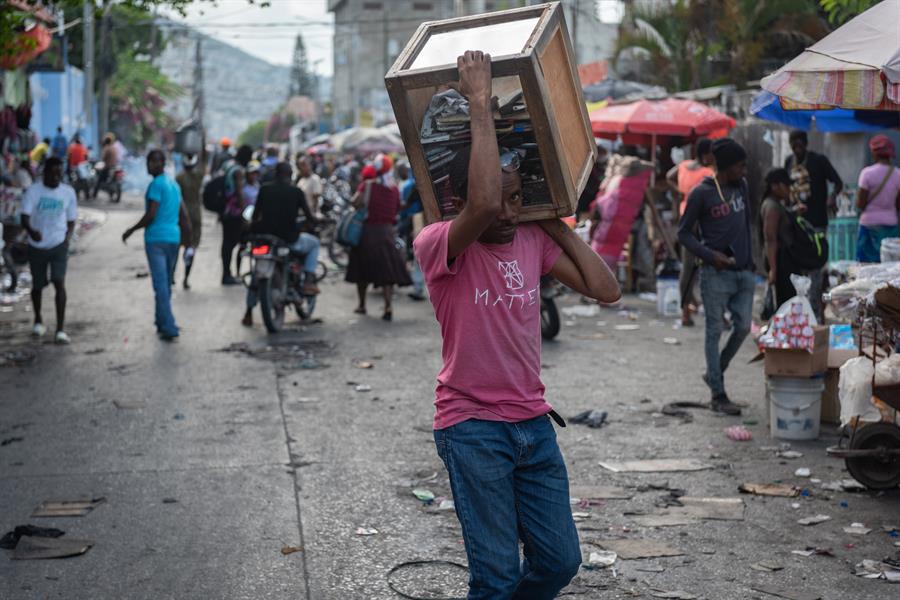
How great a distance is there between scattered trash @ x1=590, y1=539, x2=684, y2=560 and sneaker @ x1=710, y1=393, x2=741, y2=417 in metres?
3.13

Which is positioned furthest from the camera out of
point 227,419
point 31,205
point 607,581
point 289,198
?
point 289,198

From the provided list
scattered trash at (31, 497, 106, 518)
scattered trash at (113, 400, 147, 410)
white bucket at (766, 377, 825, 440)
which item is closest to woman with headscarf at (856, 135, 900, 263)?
white bucket at (766, 377, 825, 440)

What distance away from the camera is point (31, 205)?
463 inches

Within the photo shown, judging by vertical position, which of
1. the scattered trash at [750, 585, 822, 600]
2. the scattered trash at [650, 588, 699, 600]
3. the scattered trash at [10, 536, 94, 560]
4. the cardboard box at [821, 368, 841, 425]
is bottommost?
the scattered trash at [10, 536, 94, 560]

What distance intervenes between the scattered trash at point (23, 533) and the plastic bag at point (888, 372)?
453 cm

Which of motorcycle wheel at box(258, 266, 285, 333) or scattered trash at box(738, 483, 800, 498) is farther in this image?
motorcycle wheel at box(258, 266, 285, 333)

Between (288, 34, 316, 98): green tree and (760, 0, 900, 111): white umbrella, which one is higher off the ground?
(288, 34, 316, 98): green tree

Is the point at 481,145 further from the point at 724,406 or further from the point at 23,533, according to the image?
the point at 724,406

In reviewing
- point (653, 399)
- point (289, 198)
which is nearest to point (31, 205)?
point (289, 198)

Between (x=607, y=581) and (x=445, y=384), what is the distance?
1958mm

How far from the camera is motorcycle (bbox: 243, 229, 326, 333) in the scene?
1271cm

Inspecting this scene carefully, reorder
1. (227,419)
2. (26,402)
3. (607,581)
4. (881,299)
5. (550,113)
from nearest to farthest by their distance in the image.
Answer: (550,113), (607,581), (881,299), (227,419), (26,402)

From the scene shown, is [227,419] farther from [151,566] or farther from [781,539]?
[781,539]

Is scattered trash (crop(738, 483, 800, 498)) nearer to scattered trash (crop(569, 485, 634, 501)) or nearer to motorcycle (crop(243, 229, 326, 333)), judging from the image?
scattered trash (crop(569, 485, 634, 501))
